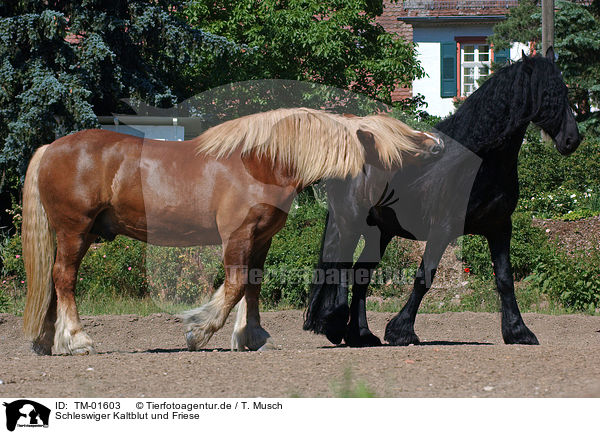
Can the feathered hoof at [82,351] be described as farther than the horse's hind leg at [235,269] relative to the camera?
Yes

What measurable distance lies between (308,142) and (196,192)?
840 millimetres

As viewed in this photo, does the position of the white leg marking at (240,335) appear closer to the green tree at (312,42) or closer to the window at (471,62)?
the green tree at (312,42)

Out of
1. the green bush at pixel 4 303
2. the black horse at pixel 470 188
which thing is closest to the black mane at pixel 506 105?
the black horse at pixel 470 188

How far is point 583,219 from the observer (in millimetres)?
10992

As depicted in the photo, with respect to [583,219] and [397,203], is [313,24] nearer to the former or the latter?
[583,219]

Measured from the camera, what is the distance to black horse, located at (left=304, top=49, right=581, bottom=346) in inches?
210

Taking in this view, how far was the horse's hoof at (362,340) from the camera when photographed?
595 cm

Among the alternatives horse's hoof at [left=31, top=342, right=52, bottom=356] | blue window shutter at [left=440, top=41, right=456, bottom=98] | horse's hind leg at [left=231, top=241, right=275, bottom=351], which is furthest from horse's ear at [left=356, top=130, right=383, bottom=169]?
blue window shutter at [left=440, top=41, right=456, bottom=98]

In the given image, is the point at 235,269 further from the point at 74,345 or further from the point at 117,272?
the point at 117,272

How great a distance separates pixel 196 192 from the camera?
5.18 m
